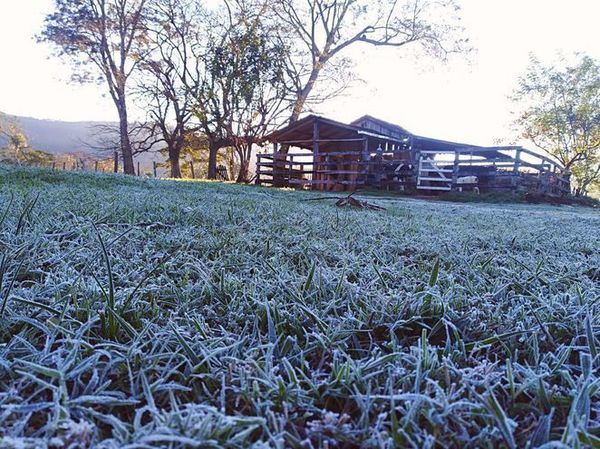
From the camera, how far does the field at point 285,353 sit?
40 cm

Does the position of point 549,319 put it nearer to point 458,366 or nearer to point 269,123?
point 458,366

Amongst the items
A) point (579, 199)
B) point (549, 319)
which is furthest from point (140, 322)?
point (579, 199)

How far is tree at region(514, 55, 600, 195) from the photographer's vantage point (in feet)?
65.1

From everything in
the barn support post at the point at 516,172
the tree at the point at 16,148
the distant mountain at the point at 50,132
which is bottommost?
the barn support post at the point at 516,172

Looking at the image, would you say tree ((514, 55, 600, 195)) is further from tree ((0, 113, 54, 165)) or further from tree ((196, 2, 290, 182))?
tree ((0, 113, 54, 165))

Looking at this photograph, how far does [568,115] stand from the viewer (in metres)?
20.3

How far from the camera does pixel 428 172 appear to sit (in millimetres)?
11539

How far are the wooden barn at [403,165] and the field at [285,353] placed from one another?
9928mm

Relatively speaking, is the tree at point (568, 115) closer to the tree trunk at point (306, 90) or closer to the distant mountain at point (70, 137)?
the tree trunk at point (306, 90)

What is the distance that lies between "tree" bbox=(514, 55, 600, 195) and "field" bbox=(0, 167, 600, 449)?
23.0 meters

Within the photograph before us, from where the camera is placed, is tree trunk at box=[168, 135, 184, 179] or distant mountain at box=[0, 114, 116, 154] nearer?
tree trunk at box=[168, 135, 184, 179]

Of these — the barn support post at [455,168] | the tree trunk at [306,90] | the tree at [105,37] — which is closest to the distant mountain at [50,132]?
the tree at [105,37]

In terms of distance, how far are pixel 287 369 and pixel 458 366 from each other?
0.27m

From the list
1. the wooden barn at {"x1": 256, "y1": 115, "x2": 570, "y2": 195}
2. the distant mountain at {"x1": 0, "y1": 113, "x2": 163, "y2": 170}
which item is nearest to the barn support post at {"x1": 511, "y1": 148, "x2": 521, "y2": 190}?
the wooden barn at {"x1": 256, "y1": 115, "x2": 570, "y2": 195}
